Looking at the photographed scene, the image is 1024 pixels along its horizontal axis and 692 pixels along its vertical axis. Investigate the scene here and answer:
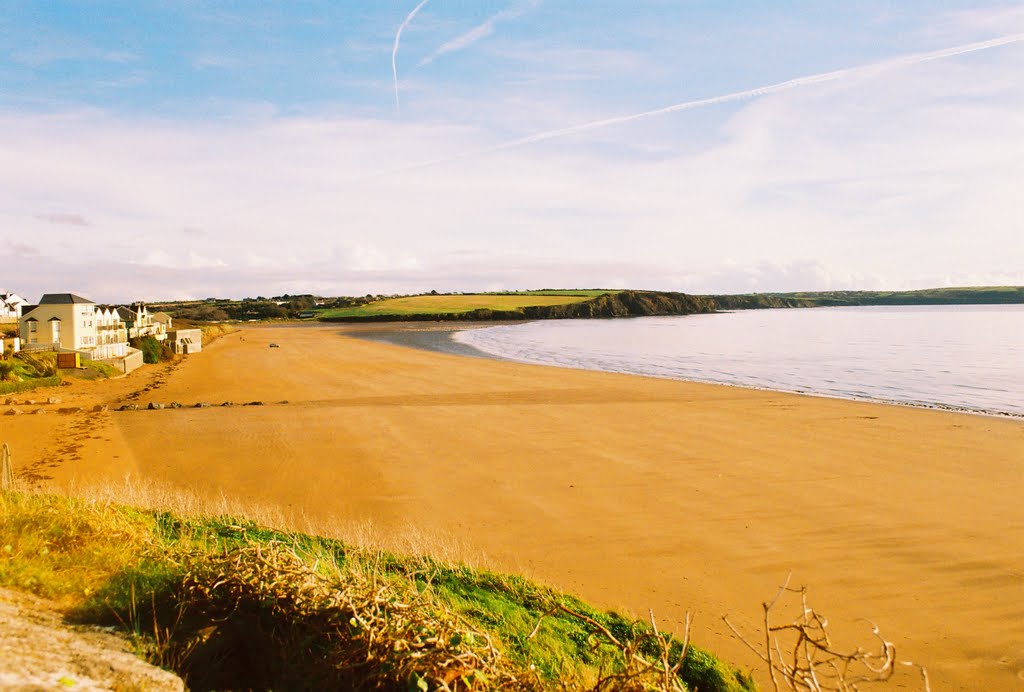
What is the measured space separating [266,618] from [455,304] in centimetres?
14090

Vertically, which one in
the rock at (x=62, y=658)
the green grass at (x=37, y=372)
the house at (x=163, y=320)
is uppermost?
the house at (x=163, y=320)

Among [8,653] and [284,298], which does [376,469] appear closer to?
[8,653]

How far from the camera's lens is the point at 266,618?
12.3 ft

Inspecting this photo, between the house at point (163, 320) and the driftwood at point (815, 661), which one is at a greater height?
the house at point (163, 320)

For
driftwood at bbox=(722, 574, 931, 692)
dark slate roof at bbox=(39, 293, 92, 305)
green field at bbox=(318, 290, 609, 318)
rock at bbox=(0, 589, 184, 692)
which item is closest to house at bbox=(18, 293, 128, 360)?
dark slate roof at bbox=(39, 293, 92, 305)

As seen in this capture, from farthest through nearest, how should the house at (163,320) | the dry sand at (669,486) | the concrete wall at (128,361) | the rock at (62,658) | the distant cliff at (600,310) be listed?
1. the distant cliff at (600,310)
2. the house at (163,320)
3. the concrete wall at (128,361)
4. the dry sand at (669,486)
5. the rock at (62,658)

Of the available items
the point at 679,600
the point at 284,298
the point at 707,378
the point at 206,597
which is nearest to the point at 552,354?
the point at 707,378

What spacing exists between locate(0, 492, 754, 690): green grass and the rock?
179 millimetres

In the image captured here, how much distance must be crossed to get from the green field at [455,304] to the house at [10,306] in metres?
64.9

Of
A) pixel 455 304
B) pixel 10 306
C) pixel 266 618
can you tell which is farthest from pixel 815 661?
pixel 455 304

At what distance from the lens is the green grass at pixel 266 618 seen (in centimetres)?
329

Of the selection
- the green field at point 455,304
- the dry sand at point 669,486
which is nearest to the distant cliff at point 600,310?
the green field at point 455,304

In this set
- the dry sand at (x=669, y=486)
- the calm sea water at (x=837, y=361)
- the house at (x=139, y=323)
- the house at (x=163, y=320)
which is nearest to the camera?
the dry sand at (x=669, y=486)

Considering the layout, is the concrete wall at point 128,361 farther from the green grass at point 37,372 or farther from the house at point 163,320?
the house at point 163,320
